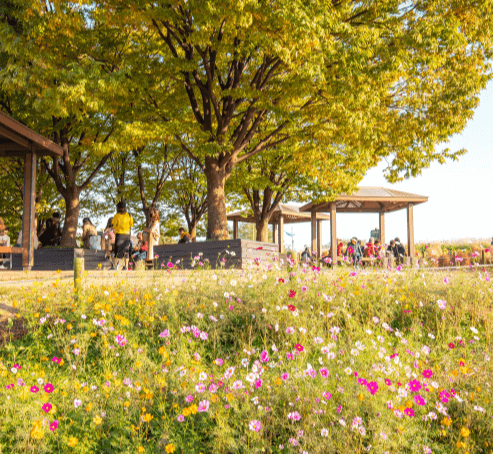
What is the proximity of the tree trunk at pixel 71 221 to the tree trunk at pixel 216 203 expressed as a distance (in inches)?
242

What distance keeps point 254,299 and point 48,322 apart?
238 cm

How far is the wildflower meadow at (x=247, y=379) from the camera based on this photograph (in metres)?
2.99

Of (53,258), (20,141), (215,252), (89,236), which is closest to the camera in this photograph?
(20,141)

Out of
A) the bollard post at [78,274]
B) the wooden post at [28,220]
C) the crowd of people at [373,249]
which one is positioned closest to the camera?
the bollard post at [78,274]

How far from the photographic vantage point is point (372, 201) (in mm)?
20734

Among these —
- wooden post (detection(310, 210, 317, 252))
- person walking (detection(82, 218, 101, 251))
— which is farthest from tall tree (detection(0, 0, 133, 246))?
wooden post (detection(310, 210, 317, 252))

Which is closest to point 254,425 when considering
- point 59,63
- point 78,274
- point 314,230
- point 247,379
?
point 247,379

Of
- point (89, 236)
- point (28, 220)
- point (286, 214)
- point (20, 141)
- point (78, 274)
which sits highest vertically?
point (20, 141)

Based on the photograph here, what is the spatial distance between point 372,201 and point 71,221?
12936 millimetres

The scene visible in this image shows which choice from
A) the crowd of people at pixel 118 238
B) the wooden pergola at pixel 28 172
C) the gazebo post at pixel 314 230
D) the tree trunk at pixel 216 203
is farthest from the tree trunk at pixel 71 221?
the gazebo post at pixel 314 230

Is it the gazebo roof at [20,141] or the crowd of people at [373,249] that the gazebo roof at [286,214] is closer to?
the crowd of people at [373,249]

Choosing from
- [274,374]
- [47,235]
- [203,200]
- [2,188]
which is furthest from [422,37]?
[2,188]

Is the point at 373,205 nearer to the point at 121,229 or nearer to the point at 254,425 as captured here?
the point at 121,229

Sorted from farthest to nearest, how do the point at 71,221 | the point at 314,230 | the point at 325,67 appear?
the point at 314,230, the point at 71,221, the point at 325,67
